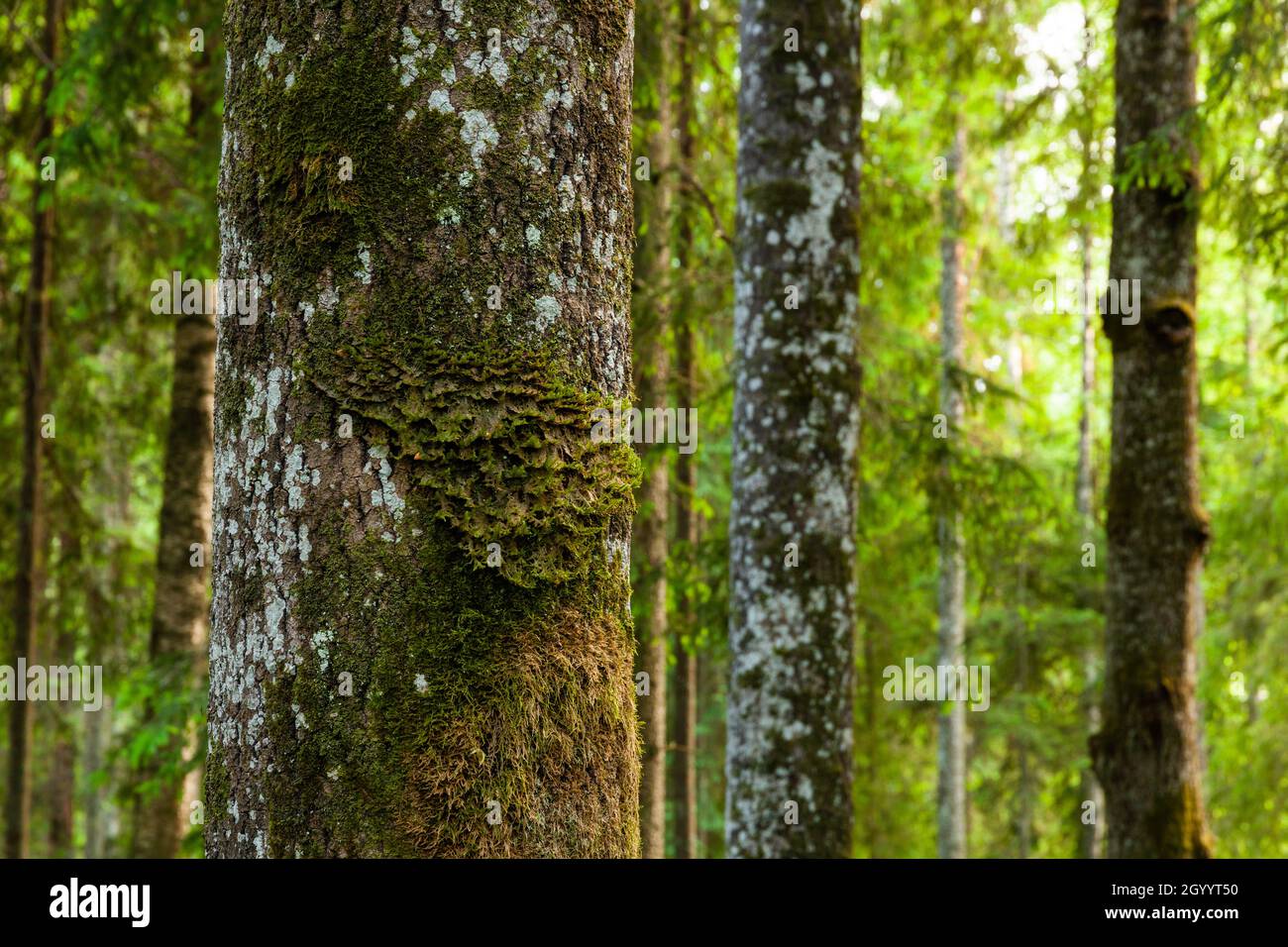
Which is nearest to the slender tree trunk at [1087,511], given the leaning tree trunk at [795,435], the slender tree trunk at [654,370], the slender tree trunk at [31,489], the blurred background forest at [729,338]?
the blurred background forest at [729,338]

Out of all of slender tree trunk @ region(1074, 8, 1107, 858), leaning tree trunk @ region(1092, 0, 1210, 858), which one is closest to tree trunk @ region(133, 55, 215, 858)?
leaning tree trunk @ region(1092, 0, 1210, 858)

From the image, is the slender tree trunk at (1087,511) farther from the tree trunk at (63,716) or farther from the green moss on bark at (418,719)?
the green moss on bark at (418,719)

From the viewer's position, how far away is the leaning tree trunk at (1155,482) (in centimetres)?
625

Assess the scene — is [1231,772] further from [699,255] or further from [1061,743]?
[699,255]

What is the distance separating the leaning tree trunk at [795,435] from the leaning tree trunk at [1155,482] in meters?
1.93

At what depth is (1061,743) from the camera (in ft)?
56.9

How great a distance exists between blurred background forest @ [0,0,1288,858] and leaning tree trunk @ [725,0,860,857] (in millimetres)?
2088

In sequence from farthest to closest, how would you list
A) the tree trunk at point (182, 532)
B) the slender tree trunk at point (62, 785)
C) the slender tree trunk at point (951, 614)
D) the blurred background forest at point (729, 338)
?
the slender tree trunk at point (62, 785) < the slender tree trunk at point (951, 614) < the tree trunk at point (182, 532) < the blurred background forest at point (729, 338)

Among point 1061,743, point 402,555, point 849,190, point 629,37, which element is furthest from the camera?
point 1061,743

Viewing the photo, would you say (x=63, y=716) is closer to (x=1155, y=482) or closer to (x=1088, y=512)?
(x=1088, y=512)

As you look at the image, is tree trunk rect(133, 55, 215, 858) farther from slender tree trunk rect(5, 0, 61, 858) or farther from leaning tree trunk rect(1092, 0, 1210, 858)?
leaning tree trunk rect(1092, 0, 1210, 858)

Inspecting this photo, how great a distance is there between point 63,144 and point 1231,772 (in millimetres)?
15466
